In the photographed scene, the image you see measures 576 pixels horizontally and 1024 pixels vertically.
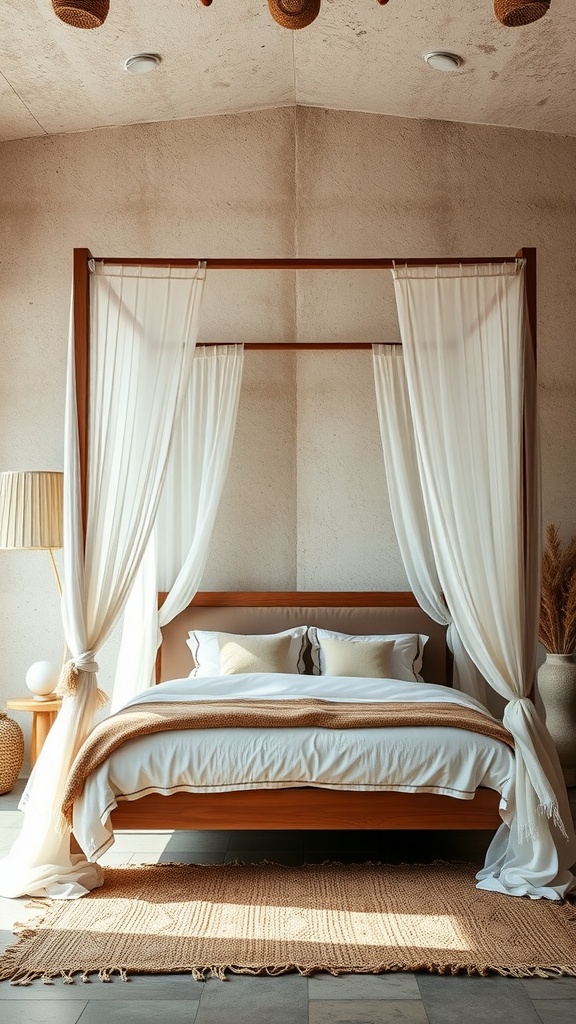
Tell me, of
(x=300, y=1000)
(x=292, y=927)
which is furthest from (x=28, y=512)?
(x=300, y=1000)

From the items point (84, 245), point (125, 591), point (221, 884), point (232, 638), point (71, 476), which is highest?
point (84, 245)

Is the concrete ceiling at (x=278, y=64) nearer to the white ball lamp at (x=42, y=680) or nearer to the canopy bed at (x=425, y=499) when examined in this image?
the canopy bed at (x=425, y=499)

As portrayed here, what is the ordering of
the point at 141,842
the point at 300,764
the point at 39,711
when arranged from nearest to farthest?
the point at 300,764 < the point at 141,842 < the point at 39,711

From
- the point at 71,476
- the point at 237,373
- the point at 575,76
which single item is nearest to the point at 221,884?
the point at 71,476

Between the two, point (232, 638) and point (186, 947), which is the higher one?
point (232, 638)

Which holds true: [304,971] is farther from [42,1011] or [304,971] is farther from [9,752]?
[9,752]

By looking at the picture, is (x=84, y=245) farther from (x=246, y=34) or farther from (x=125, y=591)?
(x=125, y=591)

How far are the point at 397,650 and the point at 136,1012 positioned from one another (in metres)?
2.96

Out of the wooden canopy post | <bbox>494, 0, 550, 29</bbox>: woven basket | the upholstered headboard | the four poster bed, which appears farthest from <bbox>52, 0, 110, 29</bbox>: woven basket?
the upholstered headboard

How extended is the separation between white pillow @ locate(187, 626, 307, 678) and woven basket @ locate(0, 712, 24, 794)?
100 centimetres

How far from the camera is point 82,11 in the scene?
244 centimetres

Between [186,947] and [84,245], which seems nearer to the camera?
[186,947]

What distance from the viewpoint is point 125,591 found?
3.93 metres

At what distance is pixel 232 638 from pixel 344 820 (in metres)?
1.80
